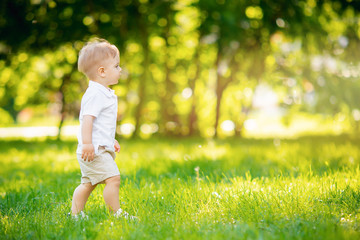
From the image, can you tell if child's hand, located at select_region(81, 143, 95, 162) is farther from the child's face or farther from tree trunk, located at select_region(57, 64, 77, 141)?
tree trunk, located at select_region(57, 64, 77, 141)

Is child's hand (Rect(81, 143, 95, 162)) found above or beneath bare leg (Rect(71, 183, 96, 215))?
above

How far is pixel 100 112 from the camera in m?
2.83

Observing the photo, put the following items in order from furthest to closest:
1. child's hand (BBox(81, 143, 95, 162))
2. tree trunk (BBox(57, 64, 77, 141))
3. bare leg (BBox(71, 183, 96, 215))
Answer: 1. tree trunk (BBox(57, 64, 77, 141))
2. bare leg (BBox(71, 183, 96, 215))
3. child's hand (BBox(81, 143, 95, 162))

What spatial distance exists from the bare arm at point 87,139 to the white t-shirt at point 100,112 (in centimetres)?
5

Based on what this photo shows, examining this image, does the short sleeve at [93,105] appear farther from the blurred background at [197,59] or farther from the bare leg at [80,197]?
the blurred background at [197,59]

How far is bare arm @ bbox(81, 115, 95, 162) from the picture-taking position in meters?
2.69

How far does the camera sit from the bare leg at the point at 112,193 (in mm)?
2777

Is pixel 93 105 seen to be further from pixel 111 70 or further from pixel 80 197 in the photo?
pixel 80 197

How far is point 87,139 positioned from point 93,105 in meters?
0.28

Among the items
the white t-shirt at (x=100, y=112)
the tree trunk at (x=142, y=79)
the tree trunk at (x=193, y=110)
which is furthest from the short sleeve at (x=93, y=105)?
the tree trunk at (x=193, y=110)

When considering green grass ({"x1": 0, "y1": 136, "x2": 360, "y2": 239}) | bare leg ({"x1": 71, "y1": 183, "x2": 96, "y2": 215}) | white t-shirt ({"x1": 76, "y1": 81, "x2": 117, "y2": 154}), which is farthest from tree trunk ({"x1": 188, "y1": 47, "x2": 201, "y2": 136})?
bare leg ({"x1": 71, "y1": 183, "x2": 96, "y2": 215})

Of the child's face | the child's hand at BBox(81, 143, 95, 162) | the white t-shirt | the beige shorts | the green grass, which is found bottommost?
the green grass

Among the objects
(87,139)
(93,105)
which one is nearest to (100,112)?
(93,105)

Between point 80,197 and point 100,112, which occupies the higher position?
point 100,112
